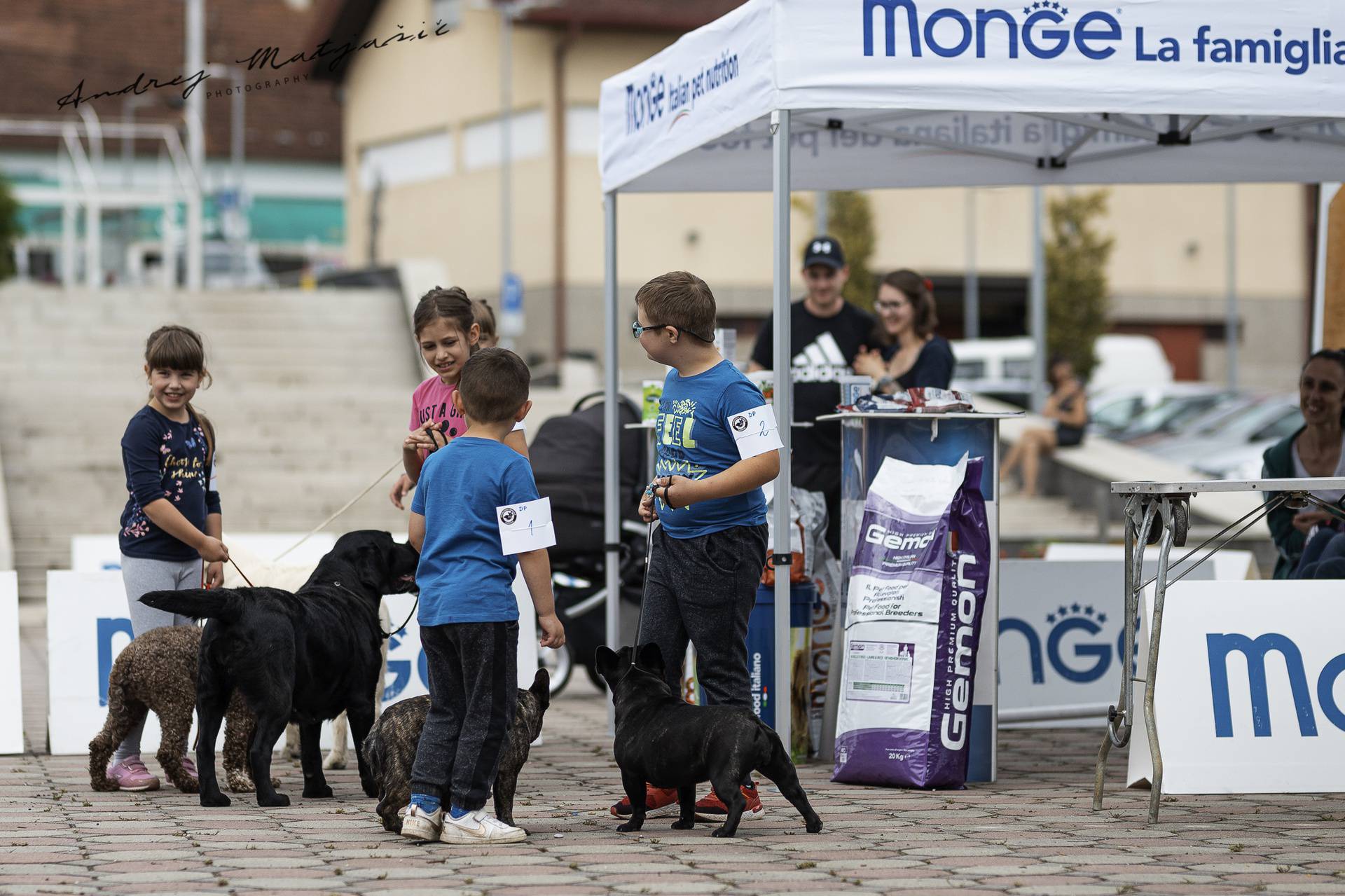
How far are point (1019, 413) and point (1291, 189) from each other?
3785 cm

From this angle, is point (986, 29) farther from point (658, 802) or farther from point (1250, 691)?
point (658, 802)

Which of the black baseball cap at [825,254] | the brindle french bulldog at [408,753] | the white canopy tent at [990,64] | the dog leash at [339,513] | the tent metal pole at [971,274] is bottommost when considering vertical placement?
the brindle french bulldog at [408,753]

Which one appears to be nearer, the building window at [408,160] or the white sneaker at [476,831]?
the white sneaker at [476,831]

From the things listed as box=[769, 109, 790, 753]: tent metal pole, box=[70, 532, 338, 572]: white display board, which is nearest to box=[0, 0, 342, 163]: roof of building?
box=[70, 532, 338, 572]: white display board

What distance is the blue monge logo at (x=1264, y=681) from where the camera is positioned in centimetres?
646

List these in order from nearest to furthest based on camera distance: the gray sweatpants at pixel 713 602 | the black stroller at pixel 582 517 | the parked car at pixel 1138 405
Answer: the gray sweatpants at pixel 713 602, the black stroller at pixel 582 517, the parked car at pixel 1138 405

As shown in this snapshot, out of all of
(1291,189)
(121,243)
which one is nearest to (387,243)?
(121,243)

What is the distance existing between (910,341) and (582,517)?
7.15 ft

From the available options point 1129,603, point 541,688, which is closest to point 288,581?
point 541,688

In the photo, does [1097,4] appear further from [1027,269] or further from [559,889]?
[1027,269]

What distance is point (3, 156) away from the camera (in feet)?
167

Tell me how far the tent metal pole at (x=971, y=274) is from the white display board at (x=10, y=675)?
110 ft

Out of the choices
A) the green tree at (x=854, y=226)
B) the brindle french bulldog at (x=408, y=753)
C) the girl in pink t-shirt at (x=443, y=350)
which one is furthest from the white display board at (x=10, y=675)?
the green tree at (x=854, y=226)

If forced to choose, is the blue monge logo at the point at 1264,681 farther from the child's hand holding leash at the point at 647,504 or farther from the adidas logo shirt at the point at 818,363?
the adidas logo shirt at the point at 818,363
